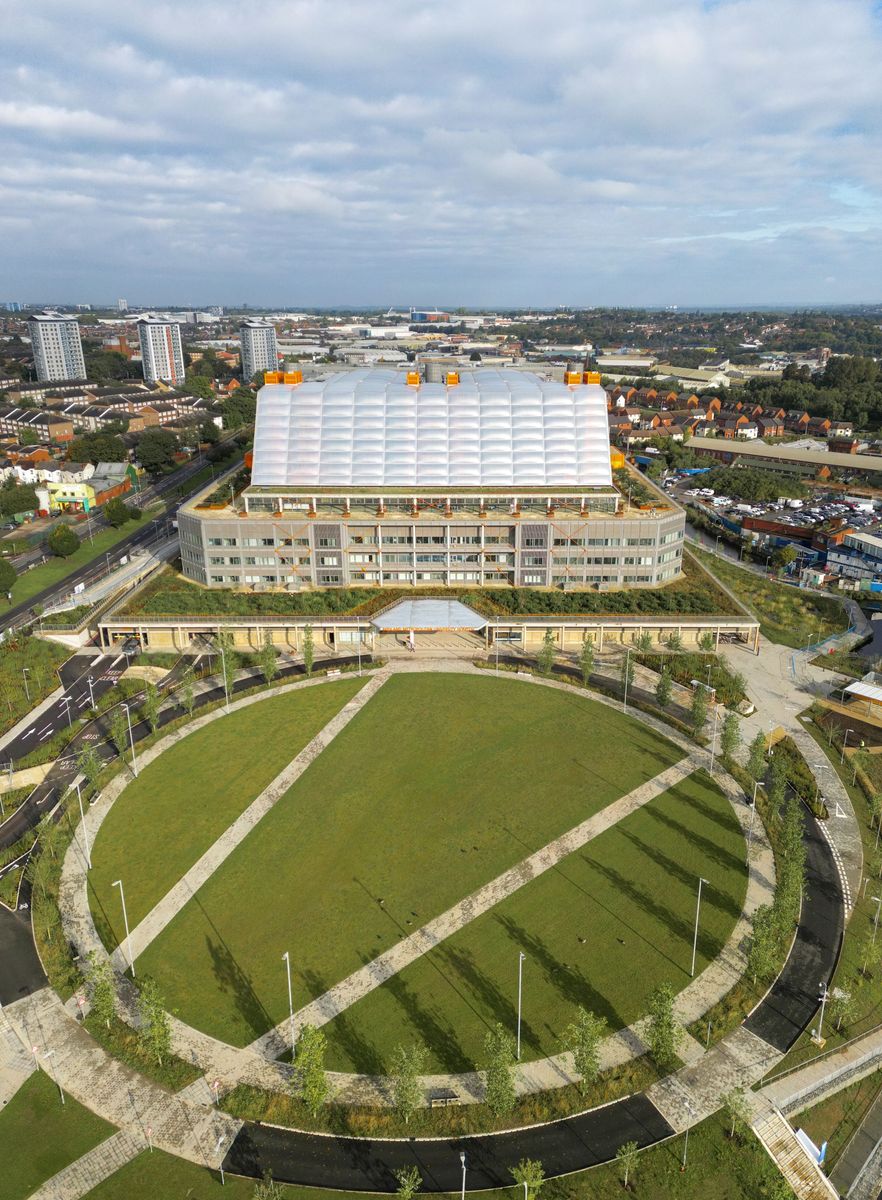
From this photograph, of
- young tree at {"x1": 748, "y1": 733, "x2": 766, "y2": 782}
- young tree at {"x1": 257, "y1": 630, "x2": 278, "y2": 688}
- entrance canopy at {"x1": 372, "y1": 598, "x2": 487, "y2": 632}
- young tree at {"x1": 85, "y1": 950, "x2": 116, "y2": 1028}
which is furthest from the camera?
entrance canopy at {"x1": 372, "y1": 598, "x2": 487, "y2": 632}

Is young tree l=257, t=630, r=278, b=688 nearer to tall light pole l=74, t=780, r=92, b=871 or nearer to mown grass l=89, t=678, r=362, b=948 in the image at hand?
mown grass l=89, t=678, r=362, b=948

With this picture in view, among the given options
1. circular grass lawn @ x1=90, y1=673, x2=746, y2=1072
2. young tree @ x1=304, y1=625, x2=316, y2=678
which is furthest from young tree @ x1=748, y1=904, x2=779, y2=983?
young tree @ x1=304, y1=625, x2=316, y2=678

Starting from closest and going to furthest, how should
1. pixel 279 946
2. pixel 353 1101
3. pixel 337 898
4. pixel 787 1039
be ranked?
pixel 353 1101 < pixel 787 1039 < pixel 279 946 < pixel 337 898

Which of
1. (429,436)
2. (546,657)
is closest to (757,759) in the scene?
(546,657)

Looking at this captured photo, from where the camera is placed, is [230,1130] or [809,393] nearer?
[230,1130]

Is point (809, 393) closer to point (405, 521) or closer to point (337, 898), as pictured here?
point (405, 521)

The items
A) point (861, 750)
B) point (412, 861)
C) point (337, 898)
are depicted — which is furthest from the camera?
point (861, 750)

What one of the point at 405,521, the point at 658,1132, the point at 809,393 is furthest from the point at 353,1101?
the point at 809,393
